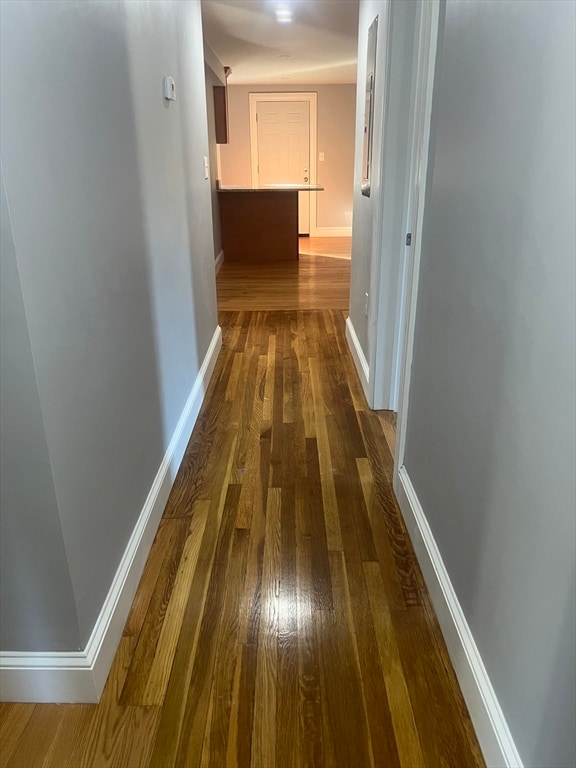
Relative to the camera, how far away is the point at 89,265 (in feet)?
4.51

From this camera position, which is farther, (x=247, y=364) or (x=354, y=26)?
(x=354, y=26)

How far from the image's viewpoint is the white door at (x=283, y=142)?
8.45 meters

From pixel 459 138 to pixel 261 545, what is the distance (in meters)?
1.40

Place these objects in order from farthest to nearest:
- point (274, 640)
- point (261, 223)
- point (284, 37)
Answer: point (261, 223), point (284, 37), point (274, 640)

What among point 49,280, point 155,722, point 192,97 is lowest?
point 155,722

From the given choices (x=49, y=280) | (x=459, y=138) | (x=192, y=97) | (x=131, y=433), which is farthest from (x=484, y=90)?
(x=192, y=97)

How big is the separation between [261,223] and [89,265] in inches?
226

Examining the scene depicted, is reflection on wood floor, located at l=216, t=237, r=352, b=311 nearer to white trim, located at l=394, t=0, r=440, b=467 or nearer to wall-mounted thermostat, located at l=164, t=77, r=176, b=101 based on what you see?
wall-mounted thermostat, located at l=164, t=77, r=176, b=101

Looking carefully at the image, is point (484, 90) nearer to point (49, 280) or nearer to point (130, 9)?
point (49, 280)

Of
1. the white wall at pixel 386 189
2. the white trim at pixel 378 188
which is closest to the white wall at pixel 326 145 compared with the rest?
the white wall at pixel 386 189

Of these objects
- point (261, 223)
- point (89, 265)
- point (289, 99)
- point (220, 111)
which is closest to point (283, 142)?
point (289, 99)

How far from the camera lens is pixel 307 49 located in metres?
5.75

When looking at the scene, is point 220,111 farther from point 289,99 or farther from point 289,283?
point 289,283

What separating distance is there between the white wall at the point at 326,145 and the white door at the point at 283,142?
7.3 inches
